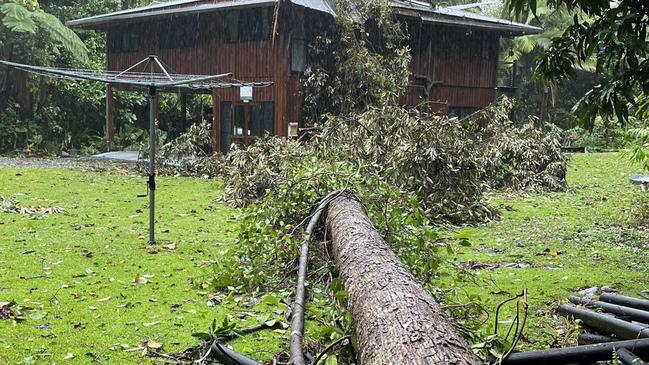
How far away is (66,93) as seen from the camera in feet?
78.0

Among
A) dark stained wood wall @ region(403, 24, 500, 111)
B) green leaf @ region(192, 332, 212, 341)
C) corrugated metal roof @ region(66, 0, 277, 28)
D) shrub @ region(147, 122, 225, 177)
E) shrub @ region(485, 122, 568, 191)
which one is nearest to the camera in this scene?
green leaf @ region(192, 332, 212, 341)

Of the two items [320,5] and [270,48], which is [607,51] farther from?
[270,48]

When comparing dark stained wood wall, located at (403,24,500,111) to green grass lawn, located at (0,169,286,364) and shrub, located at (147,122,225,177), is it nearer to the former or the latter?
shrub, located at (147,122,225,177)

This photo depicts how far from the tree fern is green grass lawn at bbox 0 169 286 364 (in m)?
10.4

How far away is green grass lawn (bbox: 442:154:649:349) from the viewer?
541 centimetres

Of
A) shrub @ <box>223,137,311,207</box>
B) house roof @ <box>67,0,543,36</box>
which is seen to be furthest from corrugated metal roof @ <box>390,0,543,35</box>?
shrub @ <box>223,137,311,207</box>

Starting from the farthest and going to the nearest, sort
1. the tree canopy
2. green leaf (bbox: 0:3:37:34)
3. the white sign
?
green leaf (bbox: 0:3:37:34)
the white sign
the tree canopy

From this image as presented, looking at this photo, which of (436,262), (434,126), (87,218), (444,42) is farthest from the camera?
(444,42)

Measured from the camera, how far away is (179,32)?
19.9 m

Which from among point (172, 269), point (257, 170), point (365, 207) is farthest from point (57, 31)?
point (365, 207)

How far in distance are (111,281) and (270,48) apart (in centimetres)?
1218

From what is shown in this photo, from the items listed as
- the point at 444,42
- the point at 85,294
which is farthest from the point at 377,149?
the point at 444,42

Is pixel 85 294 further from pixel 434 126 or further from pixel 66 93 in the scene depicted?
pixel 66 93

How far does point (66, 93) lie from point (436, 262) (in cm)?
2158
